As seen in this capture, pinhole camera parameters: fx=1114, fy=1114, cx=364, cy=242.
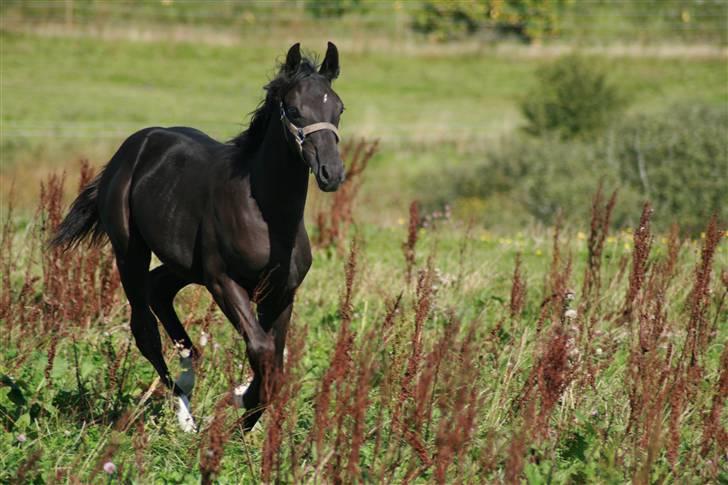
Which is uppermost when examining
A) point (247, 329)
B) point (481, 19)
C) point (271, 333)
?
point (247, 329)

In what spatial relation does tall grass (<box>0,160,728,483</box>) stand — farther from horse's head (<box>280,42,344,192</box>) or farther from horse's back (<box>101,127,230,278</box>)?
horse's head (<box>280,42,344,192</box>)

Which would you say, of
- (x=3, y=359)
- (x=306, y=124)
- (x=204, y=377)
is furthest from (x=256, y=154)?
(x=3, y=359)

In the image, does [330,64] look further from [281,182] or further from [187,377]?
[187,377]

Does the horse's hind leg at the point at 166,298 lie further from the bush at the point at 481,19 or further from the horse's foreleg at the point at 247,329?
the bush at the point at 481,19

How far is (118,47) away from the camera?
40.7 metres

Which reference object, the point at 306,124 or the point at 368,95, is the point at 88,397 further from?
the point at 368,95

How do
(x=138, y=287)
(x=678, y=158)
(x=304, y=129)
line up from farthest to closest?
(x=678, y=158)
(x=138, y=287)
(x=304, y=129)

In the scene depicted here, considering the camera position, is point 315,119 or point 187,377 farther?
point 187,377

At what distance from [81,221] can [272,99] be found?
213 centimetres

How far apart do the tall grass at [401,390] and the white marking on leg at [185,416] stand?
58mm

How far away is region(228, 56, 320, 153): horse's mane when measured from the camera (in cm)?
592

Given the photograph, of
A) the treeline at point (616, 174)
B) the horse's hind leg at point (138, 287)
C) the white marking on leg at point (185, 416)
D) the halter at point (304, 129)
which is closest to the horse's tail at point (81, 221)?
the horse's hind leg at point (138, 287)

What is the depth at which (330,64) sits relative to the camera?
6.03m

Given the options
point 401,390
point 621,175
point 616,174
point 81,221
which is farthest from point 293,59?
point 621,175
